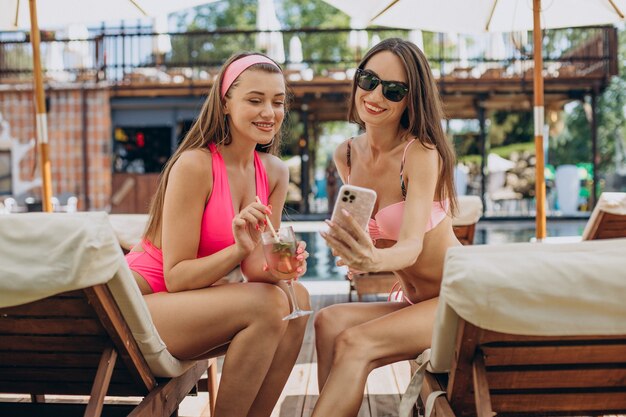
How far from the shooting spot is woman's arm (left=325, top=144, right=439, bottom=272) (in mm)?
1806

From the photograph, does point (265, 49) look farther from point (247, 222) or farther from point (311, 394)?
point (247, 222)

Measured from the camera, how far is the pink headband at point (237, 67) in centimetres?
226


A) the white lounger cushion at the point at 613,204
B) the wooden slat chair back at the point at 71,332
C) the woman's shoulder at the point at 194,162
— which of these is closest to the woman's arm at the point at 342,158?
the woman's shoulder at the point at 194,162

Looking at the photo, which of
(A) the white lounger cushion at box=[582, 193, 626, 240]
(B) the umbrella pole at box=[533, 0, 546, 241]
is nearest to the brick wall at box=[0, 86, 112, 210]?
(B) the umbrella pole at box=[533, 0, 546, 241]

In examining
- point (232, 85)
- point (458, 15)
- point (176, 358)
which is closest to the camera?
point (176, 358)

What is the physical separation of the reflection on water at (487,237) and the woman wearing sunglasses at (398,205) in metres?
4.32

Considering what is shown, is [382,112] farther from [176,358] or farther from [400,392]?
[400,392]

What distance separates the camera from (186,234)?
2.08 m

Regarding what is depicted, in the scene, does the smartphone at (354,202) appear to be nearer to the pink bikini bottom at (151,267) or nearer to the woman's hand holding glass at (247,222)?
the woman's hand holding glass at (247,222)

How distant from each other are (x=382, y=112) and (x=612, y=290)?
3.72 feet

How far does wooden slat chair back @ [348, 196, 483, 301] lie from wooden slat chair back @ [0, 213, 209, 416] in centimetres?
294

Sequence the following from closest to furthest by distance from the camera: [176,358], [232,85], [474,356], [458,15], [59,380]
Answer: [474,356] < [59,380] < [176,358] < [232,85] < [458,15]

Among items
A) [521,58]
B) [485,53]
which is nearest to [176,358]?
[521,58]

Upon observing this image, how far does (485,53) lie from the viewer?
15.4 m
